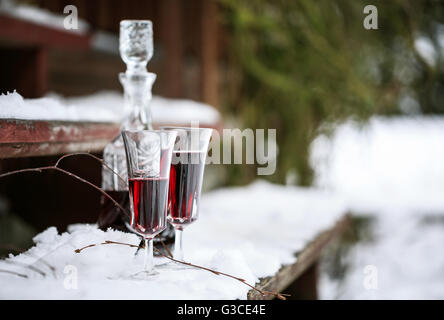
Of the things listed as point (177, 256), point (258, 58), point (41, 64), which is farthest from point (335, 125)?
point (177, 256)

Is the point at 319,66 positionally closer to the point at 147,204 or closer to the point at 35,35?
the point at 35,35

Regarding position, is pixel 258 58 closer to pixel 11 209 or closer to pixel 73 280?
pixel 11 209

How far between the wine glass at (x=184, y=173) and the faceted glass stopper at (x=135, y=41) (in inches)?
11.3

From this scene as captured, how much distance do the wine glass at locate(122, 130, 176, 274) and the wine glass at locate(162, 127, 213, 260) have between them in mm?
76

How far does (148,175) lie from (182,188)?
0.12 metres

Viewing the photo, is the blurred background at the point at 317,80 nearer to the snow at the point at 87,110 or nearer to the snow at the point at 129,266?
the snow at the point at 87,110

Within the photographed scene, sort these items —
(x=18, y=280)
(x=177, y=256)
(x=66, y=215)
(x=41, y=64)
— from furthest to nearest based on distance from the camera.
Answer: (x=41, y=64), (x=66, y=215), (x=177, y=256), (x=18, y=280)

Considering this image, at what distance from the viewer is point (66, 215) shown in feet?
5.34

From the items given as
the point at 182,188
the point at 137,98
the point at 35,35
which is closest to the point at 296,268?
the point at 182,188

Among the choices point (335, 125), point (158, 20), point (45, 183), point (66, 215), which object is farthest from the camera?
point (335, 125)

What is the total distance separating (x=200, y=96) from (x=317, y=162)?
921 millimetres

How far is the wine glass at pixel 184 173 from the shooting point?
94cm

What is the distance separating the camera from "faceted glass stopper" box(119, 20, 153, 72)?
115 centimetres

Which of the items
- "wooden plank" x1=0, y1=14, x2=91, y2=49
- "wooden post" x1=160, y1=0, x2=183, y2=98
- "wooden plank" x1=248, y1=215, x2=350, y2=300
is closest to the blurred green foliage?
"wooden post" x1=160, y1=0, x2=183, y2=98
